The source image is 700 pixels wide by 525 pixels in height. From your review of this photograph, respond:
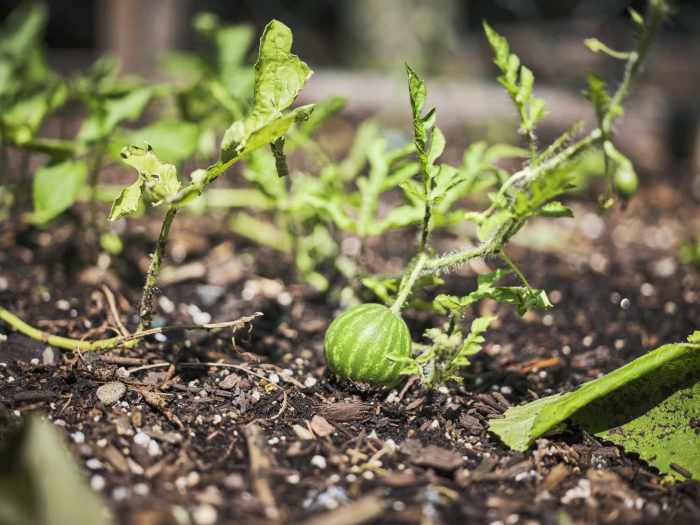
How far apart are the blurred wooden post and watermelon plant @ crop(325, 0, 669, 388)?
3.29 meters

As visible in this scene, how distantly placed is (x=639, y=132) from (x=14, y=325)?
416 centimetres

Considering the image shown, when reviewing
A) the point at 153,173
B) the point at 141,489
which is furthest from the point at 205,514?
the point at 153,173

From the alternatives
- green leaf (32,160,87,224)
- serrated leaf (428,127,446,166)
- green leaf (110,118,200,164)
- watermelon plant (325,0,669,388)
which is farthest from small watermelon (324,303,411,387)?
green leaf (32,160,87,224)

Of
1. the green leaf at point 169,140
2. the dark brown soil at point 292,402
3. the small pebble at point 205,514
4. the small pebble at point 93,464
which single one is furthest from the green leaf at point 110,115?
the small pebble at point 205,514

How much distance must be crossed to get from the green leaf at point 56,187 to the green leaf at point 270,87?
2.85ft

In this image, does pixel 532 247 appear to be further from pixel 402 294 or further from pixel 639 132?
pixel 639 132

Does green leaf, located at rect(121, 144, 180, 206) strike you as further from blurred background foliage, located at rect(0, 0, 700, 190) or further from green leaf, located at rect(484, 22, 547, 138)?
blurred background foliage, located at rect(0, 0, 700, 190)

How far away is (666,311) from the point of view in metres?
2.87

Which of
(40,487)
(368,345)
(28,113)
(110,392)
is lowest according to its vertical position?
(110,392)

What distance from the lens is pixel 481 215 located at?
2.04 m

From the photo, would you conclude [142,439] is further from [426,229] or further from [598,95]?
[598,95]

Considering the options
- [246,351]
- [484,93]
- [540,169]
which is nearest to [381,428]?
[246,351]

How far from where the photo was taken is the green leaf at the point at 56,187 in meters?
2.49

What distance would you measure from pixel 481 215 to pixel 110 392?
3.59 ft
